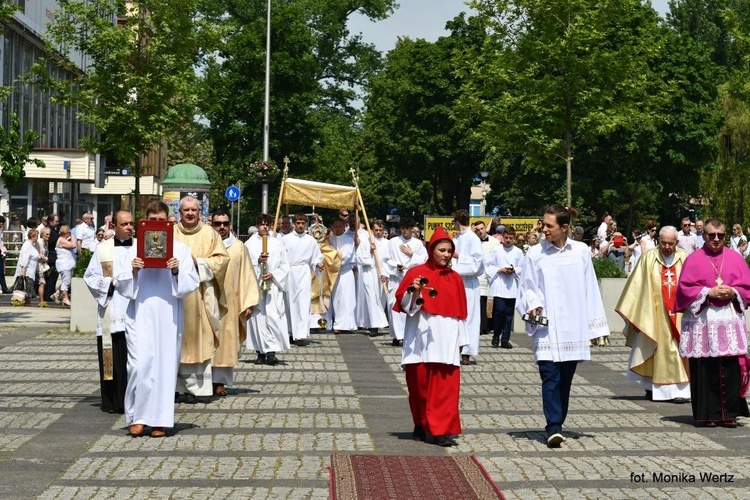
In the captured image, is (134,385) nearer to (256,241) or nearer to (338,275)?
(256,241)

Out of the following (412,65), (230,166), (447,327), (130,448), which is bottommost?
(130,448)

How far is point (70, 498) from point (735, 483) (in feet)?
13.6

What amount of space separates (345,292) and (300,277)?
3.43m

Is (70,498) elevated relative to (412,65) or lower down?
lower down

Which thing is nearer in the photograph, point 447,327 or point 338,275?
point 447,327

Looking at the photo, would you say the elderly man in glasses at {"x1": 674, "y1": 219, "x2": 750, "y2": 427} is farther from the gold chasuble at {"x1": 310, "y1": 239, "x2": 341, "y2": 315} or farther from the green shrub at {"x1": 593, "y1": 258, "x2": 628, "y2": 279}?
the gold chasuble at {"x1": 310, "y1": 239, "x2": 341, "y2": 315}

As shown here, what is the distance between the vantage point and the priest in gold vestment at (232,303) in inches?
569

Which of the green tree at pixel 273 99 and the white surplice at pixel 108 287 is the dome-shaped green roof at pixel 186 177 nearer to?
the green tree at pixel 273 99

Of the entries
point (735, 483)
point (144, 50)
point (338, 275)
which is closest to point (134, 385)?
point (735, 483)

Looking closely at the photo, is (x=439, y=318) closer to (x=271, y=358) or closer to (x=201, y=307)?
(x=201, y=307)

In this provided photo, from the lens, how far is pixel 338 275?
25188 millimetres

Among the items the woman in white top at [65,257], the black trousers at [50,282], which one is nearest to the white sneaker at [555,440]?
the woman in white top at [65,257]

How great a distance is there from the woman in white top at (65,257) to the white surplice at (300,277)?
921 centimetres

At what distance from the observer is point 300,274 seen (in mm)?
21703
